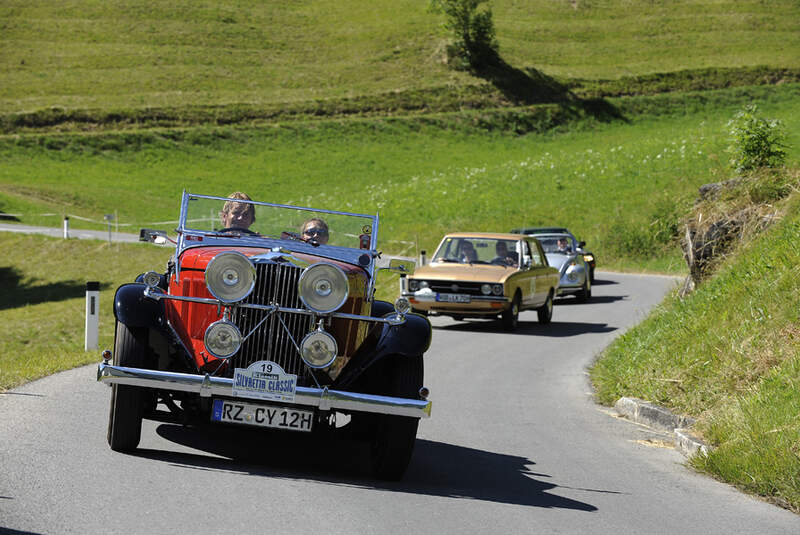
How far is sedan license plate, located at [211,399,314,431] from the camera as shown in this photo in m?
6.82

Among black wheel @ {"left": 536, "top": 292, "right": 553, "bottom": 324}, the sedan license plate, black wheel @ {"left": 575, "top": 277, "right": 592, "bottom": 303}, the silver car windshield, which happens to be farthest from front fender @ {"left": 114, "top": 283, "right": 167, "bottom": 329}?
black wheel @ {"left": 575, "top": 277, "right": 592, "bottom": 303}

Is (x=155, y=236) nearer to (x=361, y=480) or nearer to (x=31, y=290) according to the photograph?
(x=361, y=480)

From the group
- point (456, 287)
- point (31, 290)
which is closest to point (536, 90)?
point (31, 290)

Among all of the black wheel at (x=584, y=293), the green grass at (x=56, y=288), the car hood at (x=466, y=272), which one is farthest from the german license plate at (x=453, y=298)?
the black wheel at (x=584, y=293)

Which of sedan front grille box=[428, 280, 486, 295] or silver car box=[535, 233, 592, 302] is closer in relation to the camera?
sedan front grille box=[428, 280, 486, 295]

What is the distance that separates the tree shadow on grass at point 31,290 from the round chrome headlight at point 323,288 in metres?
21.9

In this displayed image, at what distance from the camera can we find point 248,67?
79.2 meters

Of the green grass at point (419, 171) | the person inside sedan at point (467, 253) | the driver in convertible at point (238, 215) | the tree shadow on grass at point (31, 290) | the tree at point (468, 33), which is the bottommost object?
the tree shadow on grass at point (31, 290)

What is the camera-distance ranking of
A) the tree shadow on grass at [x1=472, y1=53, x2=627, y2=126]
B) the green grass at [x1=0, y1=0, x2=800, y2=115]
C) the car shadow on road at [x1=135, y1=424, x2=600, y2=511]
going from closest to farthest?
the car shadow on road at [x1=135, y1=424, x2=600, y2=511], the green grass at [x1=0, y1=0, x2=800, y2=115], the tree shadow on grass at [x1=472, y1=53, x2=627, y2=126]

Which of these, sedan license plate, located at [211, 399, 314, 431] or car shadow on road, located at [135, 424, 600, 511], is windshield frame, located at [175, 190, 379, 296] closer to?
sedan license plate, located at [211, 399, 314, 431]

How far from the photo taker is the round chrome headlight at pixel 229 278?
698 centimetres

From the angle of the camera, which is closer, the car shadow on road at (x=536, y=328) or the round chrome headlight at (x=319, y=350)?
the round chrome headlight at (x=319, y=350)

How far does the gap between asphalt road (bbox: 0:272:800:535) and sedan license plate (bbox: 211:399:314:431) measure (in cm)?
38

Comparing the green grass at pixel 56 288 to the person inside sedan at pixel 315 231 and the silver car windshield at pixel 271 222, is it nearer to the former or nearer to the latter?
the silver car windshield at pixel 271 222
